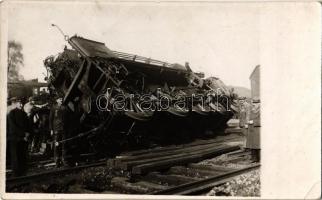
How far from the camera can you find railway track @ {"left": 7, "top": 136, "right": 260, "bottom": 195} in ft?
15.9

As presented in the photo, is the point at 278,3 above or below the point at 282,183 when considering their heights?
above

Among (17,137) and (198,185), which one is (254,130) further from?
(17,137)

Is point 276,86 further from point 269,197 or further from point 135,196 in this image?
point 135,196

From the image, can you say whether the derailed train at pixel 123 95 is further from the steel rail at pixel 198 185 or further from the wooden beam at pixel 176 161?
the steel rail at pixel 198 185

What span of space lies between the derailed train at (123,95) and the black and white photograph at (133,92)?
22 mm

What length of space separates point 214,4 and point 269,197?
8.81ft

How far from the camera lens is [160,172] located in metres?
5.40

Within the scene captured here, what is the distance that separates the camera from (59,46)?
574cm

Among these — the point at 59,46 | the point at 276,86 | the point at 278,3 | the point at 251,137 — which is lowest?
the point at 251,137

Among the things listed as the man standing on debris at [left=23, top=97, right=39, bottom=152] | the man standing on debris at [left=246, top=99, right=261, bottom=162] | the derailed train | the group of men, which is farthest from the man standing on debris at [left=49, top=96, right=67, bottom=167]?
the man standing on debris at [left=246, top=99, right=261, bottom=162]

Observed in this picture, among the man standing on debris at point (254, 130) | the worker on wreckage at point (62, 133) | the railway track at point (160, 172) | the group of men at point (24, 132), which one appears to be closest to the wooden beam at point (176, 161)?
the railway track at point (160, 172)

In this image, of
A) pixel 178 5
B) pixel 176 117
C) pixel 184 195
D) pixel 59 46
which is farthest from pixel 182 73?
pixel 184 195

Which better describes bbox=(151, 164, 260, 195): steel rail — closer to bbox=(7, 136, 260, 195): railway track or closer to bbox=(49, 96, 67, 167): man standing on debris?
bbox=(7, 136, 260, 195): railway track

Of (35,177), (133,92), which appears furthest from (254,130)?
(35,177)
